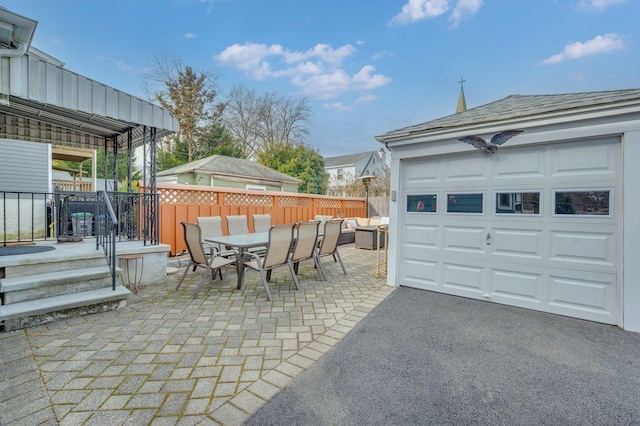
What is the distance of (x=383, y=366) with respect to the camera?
7.92 ft

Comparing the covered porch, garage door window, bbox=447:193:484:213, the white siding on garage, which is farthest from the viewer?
the white siding on garage

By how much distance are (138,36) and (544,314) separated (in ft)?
56.8

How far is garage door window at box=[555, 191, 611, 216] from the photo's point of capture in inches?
132

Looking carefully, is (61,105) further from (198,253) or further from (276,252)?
(276,252)

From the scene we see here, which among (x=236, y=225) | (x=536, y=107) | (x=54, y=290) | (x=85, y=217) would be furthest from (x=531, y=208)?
(x=85, y=217)

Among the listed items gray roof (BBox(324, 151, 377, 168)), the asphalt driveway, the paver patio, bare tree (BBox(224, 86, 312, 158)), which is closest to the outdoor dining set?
the paver patio

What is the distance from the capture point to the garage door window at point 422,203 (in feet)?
14.9

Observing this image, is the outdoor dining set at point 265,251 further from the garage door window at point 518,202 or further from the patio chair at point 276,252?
the garage door window at point 518,202

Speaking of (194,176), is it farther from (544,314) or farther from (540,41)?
(540,41)

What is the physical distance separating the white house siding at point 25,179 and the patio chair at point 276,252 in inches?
254

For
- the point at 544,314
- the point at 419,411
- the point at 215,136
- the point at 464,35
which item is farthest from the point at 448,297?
the point at 215,136

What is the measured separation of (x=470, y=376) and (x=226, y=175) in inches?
476

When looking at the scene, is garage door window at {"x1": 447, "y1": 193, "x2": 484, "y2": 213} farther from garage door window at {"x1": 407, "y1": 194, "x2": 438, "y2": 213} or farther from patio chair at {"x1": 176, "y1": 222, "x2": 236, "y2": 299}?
patio chair at {"x1": 176, "y1": 222, "x2": 236, "y2": 299}

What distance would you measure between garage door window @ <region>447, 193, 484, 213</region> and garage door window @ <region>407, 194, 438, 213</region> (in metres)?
0.22
